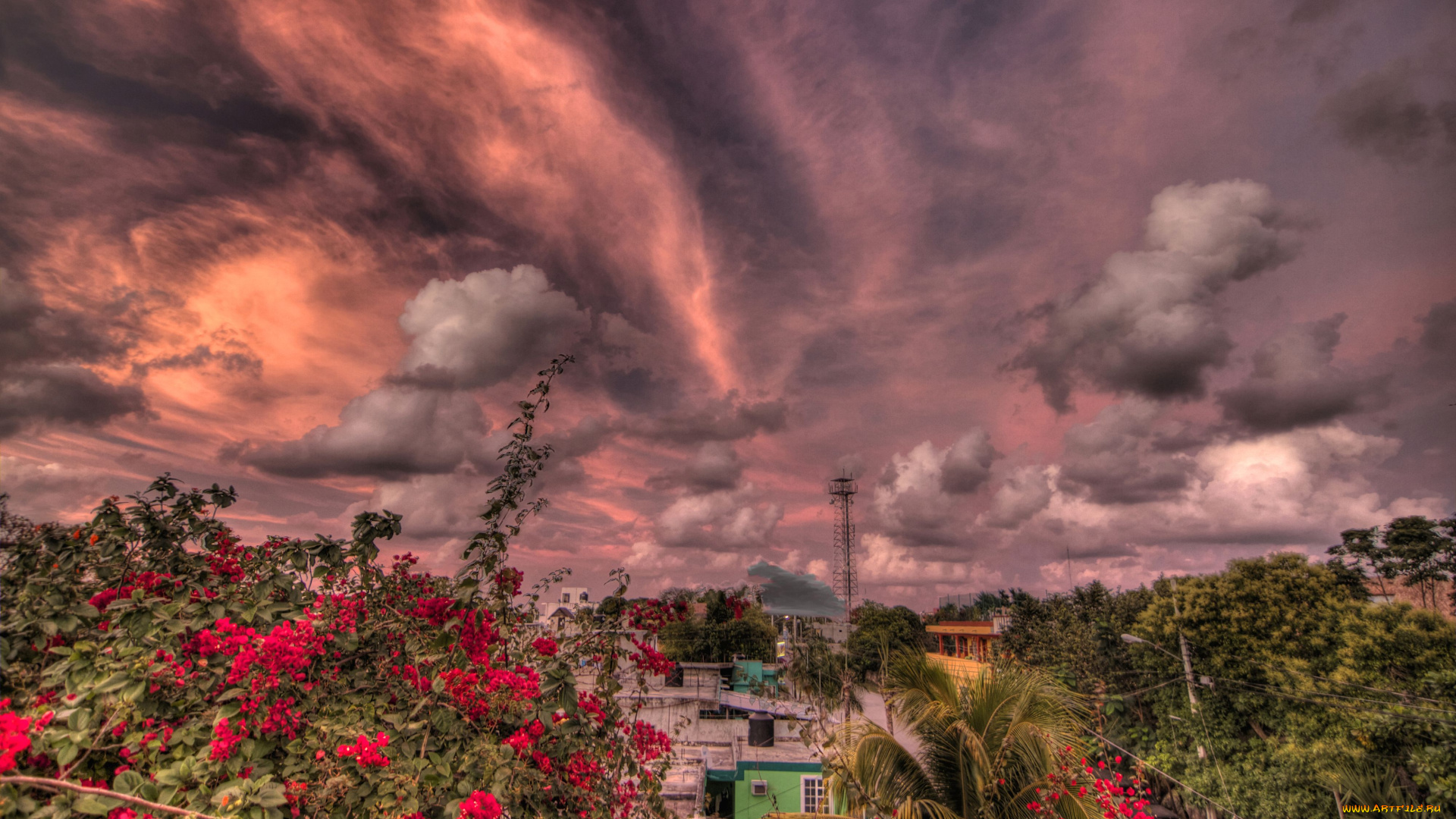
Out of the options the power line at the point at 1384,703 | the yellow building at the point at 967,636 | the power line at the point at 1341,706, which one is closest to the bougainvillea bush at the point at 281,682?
A: the power line at the point at 1341,706

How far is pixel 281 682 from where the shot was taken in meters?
2.35

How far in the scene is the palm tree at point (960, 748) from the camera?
4.27 metres

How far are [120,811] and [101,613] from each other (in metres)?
0.80

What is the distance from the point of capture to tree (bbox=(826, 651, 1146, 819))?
4129 millimetres

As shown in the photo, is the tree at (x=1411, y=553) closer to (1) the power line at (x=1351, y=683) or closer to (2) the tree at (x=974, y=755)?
(1) the power line at (x=1351, y=683)

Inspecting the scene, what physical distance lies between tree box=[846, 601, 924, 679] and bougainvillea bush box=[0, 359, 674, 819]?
34325 millimetres

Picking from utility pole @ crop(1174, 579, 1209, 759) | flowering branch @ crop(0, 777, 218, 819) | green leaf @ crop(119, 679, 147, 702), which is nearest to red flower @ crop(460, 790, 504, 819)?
flowering branch @ crop(0, 777, 218, 819)

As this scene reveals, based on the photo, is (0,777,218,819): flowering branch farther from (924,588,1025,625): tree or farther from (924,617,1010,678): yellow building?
(924,588,1025,625): tree

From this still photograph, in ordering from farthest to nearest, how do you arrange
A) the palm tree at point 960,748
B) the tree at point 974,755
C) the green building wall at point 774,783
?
the green building wall at point 774,783 → the palm tree at point 960,748 → the tree at point 974,755

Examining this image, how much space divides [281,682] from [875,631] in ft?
146

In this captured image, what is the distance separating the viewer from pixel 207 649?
2.34 meters

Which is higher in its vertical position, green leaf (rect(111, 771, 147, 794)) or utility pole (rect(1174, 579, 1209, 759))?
green leaf (rect(111, 771, 147, 794))

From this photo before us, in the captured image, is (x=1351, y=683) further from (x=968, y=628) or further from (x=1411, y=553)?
(x=968, y=628)

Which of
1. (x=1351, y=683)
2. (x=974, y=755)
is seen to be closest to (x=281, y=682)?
(x=974, y=755)
